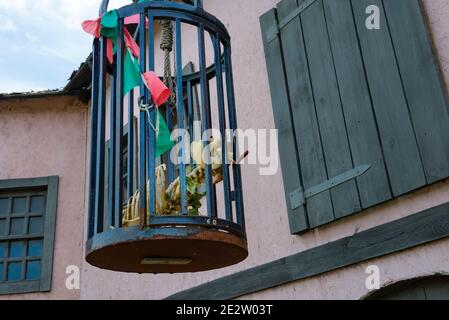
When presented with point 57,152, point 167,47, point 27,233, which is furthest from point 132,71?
point 57,152

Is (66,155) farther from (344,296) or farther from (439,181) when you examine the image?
(439,181)

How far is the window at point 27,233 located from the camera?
236 inches

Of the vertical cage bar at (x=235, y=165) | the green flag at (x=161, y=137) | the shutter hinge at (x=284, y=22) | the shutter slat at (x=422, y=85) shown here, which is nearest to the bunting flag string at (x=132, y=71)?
the green flag at (x=161, y=137)

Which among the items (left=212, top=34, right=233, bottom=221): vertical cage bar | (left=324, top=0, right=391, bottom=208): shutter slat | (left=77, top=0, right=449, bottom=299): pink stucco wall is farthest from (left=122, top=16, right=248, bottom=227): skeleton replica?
(left=77, top=0, right=449, bottom=299): pink stucco wall

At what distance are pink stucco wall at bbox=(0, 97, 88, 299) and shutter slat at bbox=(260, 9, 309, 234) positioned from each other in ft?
11.2

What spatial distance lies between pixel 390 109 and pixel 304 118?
64 cm

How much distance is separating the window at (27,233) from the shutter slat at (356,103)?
4126 mm

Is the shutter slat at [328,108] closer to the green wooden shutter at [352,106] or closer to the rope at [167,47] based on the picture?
the green wooden shutter at [352,106]

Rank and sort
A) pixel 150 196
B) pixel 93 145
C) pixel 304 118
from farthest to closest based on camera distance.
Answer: pixel 304 118 → pixel 93 145 → pixel 150 196

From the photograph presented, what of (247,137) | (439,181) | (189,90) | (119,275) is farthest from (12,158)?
(439,181)

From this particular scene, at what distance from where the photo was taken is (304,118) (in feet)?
10.9

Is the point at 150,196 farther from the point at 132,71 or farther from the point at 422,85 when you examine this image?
the point at 422,85

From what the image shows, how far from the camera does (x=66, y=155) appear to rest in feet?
21.8

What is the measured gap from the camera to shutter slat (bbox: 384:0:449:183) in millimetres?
2518
